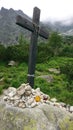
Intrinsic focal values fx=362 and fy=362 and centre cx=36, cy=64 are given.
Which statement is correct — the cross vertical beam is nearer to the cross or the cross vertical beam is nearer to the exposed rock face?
the cross

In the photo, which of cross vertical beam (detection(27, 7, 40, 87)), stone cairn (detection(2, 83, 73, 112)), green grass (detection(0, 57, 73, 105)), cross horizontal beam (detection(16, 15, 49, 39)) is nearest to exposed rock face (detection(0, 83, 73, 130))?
stone cairn (detection(2, 83, 73, 112))

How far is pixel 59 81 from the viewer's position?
1922cm

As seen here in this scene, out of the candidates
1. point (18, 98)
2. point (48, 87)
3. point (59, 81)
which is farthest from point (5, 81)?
point (18, 98)

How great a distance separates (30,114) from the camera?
8.34 m

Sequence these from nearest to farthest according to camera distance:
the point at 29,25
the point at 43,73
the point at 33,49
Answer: the point at 29,25 → the point at 33,49 → the point at 43,73

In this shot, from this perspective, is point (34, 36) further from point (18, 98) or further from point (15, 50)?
point (15, 50)

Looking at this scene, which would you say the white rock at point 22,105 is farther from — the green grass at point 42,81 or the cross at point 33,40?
the green grass at point 42,81

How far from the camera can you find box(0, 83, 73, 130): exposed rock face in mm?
8211

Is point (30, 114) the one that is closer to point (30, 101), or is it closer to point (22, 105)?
point (22, 105)

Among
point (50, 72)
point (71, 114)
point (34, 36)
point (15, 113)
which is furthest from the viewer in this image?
point (50, 72)

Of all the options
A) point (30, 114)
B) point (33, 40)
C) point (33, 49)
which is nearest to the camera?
point (30, 114)

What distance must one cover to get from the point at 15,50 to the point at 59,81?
675 centimetres

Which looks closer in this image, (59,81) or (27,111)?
(27,111)

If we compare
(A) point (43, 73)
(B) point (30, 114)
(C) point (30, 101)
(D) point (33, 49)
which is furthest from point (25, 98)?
(A) point (43, 73)
